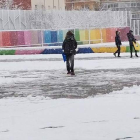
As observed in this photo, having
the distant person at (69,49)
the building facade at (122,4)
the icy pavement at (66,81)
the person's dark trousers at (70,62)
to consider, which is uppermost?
the building facade at (122,4)

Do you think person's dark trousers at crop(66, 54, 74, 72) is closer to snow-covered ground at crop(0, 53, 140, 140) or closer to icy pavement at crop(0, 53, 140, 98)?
icy pavement at crop(0, 53, 140, 98)

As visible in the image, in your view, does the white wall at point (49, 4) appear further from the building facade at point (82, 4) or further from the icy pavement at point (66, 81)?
the icy pavement at point (66, 81)

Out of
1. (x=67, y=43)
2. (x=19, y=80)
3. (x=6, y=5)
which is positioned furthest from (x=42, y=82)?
(x=6, y=5)

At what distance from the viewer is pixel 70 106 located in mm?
10852

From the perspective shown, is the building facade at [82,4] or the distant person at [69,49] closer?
the distant person at [69,49]

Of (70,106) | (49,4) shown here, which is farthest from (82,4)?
(70,106)

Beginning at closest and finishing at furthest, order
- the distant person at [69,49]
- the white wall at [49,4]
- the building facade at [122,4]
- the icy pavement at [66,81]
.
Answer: the icy pavement at [66,81] → the distant person at [69,49] → the white wall at [49,4] → the building facade at [122,4]

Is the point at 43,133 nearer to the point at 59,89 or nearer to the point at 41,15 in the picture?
the point at 59,89

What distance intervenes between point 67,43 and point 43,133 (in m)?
11.3

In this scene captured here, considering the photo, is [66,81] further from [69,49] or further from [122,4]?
[122,4]

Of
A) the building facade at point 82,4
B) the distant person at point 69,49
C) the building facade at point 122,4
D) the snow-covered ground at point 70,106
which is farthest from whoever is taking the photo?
the building facade at point 82,4

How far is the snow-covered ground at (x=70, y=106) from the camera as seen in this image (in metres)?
8.09

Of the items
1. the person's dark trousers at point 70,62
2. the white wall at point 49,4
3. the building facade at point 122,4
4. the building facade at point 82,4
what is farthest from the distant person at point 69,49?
the building facade at point 122,4

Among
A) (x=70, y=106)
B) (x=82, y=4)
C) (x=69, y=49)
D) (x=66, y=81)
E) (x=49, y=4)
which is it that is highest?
(x=82, y=4)
